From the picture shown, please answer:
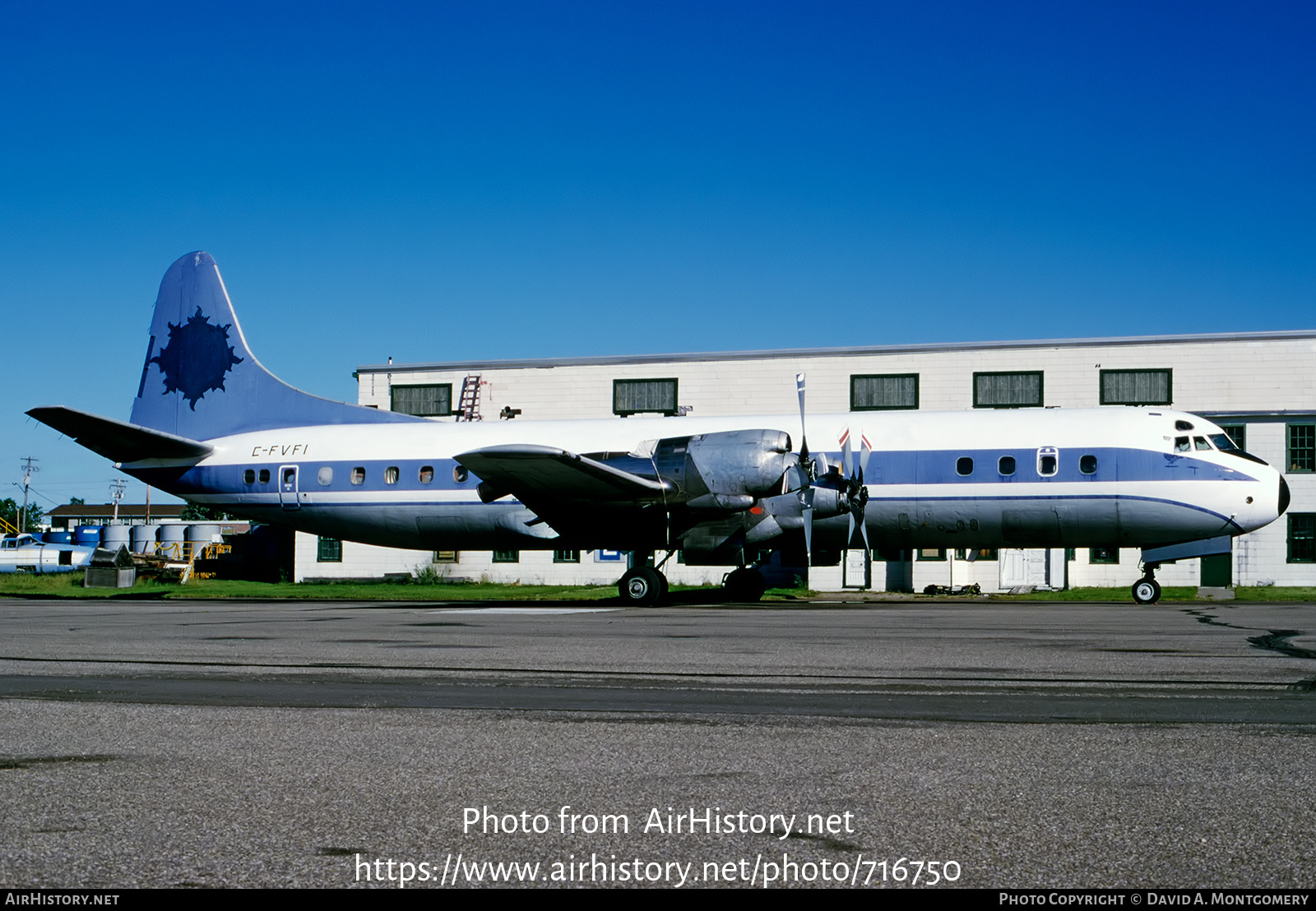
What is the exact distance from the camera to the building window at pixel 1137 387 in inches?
1533

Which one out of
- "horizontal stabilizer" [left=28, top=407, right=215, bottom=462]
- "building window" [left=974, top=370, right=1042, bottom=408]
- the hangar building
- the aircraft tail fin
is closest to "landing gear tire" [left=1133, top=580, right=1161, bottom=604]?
the hangar building

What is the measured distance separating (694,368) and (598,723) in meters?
36.2

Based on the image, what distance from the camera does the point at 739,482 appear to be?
21.8 metres

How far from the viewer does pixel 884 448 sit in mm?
23844

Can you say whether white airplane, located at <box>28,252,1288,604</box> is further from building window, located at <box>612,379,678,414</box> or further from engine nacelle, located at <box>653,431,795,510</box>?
building window, located at <box>612,379,678,414</box>

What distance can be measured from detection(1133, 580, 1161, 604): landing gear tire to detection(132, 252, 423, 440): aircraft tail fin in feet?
57.9

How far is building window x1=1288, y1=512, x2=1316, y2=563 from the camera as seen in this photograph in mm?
37406

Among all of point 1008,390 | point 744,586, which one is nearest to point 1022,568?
point 1008,390

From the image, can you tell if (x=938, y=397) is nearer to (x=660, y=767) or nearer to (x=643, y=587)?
(x=643, y=587)

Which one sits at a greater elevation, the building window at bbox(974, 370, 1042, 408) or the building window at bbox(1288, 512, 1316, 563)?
the building window at bbox(974, 370, 1042, 408)

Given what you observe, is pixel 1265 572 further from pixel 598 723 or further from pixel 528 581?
pixel 598 723

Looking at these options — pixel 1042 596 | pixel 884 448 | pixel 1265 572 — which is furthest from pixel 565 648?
pixel 1265 572

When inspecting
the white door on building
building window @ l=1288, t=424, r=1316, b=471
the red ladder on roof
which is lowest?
the white door on building

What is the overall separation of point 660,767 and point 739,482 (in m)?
16.5
